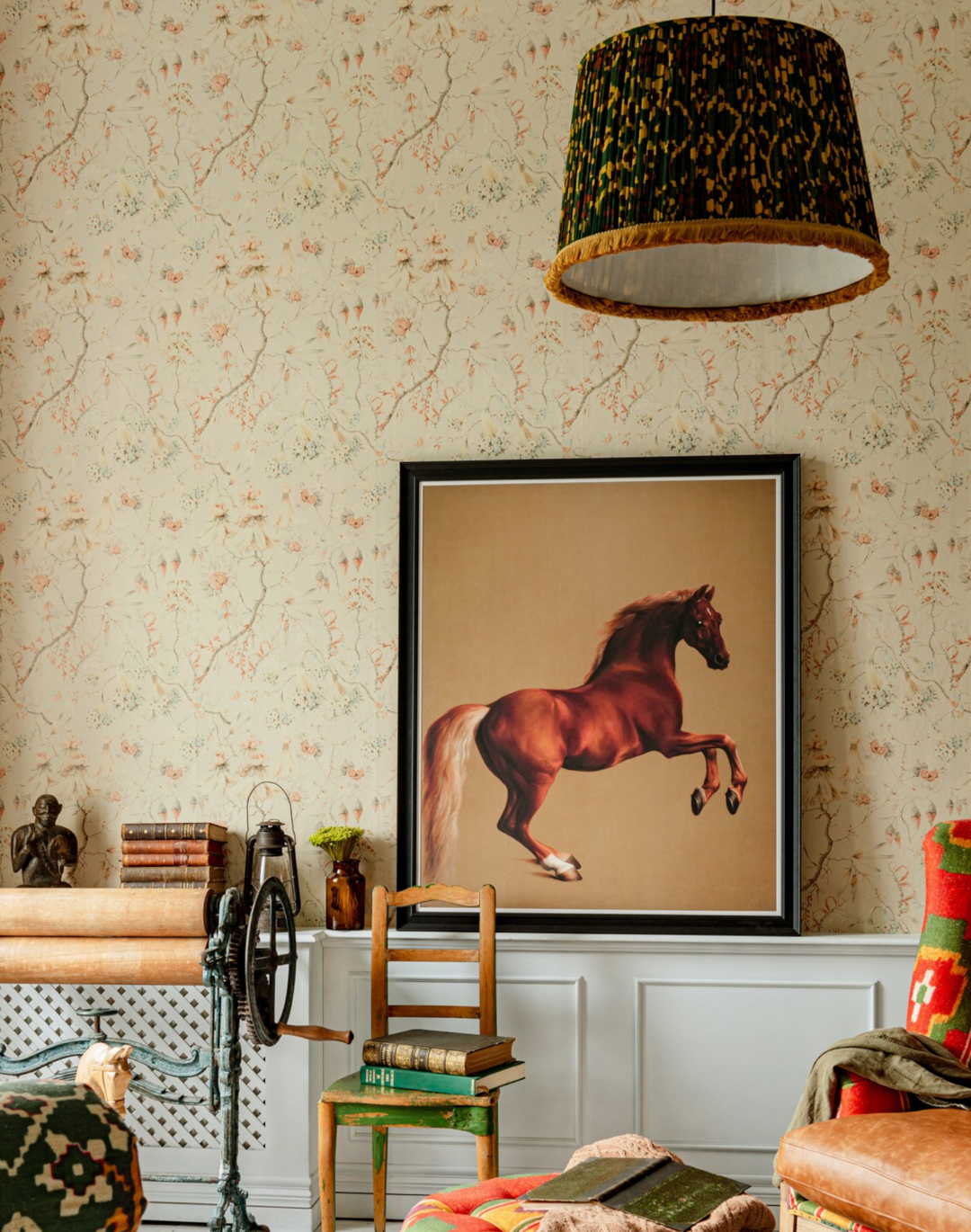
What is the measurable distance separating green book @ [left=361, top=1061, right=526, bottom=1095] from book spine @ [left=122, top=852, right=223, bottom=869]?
2.68ft

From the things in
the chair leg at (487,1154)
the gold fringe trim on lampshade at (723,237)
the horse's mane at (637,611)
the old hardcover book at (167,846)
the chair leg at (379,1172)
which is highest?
A: the gold fringe trim on lampshade at (723,237)

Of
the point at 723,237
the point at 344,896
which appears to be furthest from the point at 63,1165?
Answer: the point at 344,896

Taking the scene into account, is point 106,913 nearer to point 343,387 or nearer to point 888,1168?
point 343,387

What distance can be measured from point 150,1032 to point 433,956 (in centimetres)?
92

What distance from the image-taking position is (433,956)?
3436mm

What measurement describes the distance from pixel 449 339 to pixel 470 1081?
7.25 feet

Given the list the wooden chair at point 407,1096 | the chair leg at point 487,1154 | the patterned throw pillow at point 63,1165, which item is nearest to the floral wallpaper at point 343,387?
the wooden chair at point 407,1096

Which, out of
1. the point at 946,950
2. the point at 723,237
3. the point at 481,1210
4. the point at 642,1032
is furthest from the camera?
the point at 642,1032

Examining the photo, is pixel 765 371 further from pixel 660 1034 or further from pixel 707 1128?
pixel 707 1128

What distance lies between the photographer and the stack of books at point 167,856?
359cm

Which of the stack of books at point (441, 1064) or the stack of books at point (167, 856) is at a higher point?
the stack of books at point (167, 856)

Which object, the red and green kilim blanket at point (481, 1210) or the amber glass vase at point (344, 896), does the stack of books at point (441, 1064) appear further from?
the red and green kilim blanket at point (481, 1210)

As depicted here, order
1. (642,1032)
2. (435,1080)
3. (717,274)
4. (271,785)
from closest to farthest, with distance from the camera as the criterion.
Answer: (717,274) → (435,1080) → (642,1032) → (271,785)

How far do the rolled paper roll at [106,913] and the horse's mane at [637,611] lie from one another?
4.39 feet
